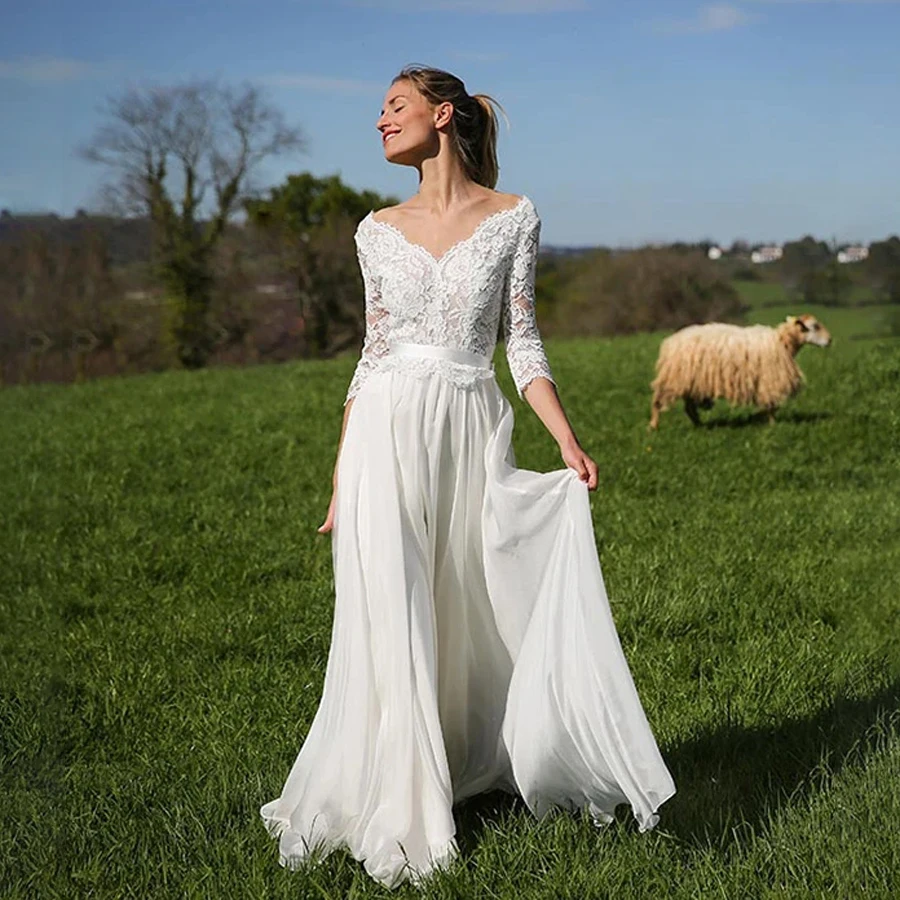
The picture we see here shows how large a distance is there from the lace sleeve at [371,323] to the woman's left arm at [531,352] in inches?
13.4

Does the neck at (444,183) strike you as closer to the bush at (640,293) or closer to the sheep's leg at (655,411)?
the sheep's leg at (655,411)

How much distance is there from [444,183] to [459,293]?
1.02 feet

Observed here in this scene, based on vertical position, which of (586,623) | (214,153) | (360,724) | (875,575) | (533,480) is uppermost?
(214,153)

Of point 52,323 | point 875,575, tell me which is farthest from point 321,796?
point 52,323

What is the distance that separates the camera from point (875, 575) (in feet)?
25.0

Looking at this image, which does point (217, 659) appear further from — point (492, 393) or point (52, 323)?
point (52, 323)

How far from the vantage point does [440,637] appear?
13.3ft

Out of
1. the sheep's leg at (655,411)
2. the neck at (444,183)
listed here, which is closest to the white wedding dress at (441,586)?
the neck at (444,183)

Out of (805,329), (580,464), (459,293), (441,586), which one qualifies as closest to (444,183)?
(459,293)

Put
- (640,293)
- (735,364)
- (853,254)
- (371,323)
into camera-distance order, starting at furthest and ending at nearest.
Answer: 1. (640,293)
2. (853,254)
3. (735,364)
4. (371,323)

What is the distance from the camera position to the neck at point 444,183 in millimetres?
3896

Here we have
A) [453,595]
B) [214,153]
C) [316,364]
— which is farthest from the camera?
[214,153]

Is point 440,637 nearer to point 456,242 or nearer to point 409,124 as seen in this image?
point 456,242

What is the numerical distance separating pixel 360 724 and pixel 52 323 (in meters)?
18.2
